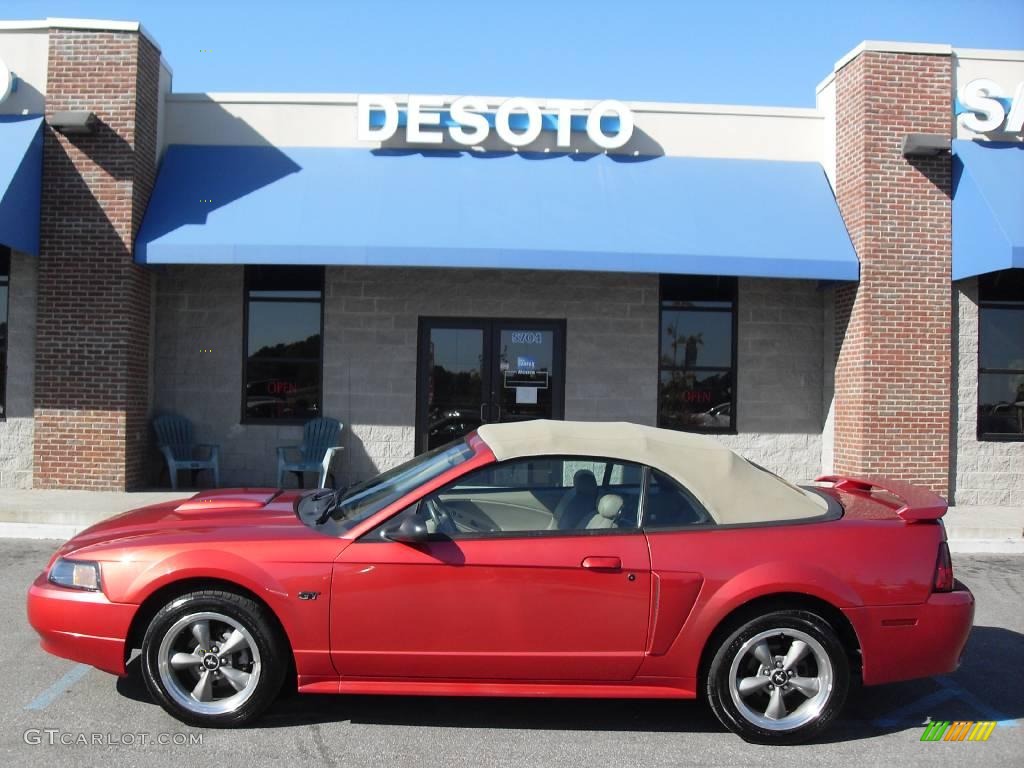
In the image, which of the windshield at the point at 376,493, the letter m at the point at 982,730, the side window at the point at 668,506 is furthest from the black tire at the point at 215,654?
the letter m at the point at 982,730

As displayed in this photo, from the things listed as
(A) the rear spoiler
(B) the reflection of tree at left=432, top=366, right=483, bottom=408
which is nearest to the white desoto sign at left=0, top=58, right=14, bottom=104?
(B) the reflection of tree at left=432, top=366, right=483, bottom=408

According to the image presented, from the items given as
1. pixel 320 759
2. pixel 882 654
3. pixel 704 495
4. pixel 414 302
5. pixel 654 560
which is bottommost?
pixel 320 759

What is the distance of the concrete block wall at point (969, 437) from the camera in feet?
37.1

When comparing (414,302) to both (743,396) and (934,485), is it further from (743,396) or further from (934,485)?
(934,485)

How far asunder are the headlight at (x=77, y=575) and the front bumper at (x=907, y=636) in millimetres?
3628

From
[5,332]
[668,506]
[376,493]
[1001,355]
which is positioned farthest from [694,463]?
[5,332]

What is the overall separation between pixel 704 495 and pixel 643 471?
12.9 inches

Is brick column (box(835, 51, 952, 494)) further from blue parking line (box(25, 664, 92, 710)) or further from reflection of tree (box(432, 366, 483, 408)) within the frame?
blue parking line (box(25, 664, 92, 710))

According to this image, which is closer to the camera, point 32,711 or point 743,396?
point 32,711

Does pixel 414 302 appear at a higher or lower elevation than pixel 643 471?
higher

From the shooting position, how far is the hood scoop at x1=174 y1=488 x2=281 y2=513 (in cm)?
489

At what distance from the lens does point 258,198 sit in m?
10.8

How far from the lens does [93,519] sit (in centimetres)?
928

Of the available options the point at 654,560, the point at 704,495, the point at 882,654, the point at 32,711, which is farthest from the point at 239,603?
the point at 882,654
